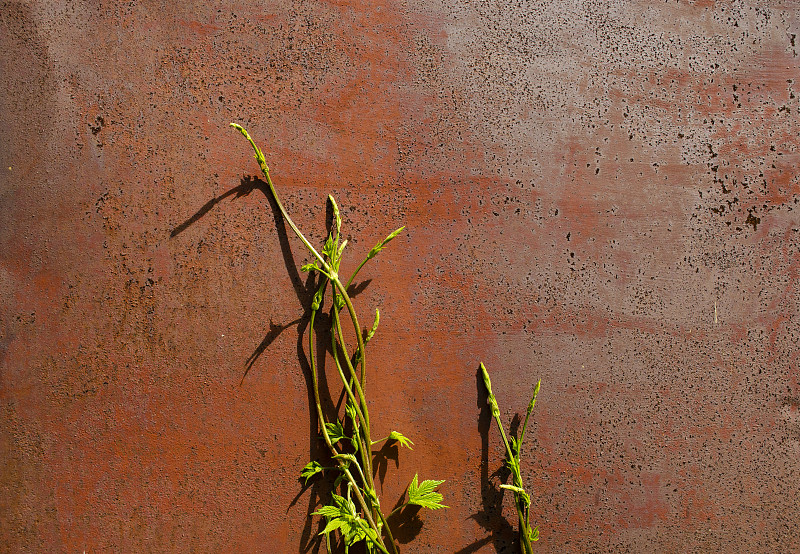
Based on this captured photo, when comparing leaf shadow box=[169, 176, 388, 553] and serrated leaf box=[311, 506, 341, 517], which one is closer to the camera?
serrated leaf box=[311, 506, 341, 517]

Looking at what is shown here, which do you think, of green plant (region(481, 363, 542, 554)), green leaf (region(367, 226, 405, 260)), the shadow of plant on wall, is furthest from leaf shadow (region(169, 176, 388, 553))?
green plant (region(481, 363, 542, 554))

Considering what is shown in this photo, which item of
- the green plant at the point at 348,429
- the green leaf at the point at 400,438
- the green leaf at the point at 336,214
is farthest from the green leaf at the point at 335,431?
the green leaf at the point at 336,214

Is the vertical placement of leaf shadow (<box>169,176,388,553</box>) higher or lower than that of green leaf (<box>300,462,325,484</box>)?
higher

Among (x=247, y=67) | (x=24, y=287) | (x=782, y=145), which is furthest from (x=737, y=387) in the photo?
(x=24, y=287)

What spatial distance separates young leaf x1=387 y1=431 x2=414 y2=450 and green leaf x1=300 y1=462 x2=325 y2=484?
0.62 feet

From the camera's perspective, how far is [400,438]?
3.97 feet

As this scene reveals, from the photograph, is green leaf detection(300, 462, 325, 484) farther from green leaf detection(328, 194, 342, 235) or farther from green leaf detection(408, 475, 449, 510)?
green leaf detection(328, 194, 342, 235)

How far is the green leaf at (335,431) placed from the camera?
1.23 meters

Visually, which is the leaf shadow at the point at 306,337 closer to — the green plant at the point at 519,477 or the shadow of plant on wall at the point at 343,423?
the shadow of plant on wall at the point at 343,423

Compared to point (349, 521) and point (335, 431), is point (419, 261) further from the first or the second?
point (349, 521)

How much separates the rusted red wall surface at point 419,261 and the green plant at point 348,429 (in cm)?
5

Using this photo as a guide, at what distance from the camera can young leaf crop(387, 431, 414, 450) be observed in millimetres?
1205

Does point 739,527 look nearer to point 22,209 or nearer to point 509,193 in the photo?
point 509,193

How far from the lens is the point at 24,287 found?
48.9 inches
